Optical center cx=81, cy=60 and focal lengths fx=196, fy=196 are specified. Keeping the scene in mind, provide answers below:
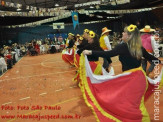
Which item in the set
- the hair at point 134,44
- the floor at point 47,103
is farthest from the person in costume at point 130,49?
the floor at point 47,103

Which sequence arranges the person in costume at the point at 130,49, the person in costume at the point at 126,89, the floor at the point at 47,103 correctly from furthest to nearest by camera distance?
the floor at the point at 47,103 → the person in costume at the point at 130,49 → the person in costume at the point at 126,89

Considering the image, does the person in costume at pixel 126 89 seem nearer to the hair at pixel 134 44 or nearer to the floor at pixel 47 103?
the hair at pixel 134 44

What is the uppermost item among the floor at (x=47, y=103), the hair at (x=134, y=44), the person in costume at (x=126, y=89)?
the hair at (x=134, y=44)

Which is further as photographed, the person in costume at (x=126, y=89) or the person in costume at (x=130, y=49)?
the person in costume at (x=130, y=49)

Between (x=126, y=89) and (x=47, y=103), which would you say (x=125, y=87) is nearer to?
(x=126, y=89)

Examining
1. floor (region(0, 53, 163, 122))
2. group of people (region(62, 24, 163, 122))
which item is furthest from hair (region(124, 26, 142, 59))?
floor (region(0, 53, 163, 122))

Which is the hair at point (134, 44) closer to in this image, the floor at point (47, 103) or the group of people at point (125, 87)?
the group of people at point (125, 87)

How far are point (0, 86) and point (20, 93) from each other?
167cm

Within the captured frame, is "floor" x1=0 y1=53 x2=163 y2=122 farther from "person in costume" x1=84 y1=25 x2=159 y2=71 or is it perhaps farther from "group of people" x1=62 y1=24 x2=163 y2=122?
"person in costume" x1=84 y1=25 x2=159 y2=71

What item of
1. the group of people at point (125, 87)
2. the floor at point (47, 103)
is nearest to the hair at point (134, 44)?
the group of people at point (125, 87)

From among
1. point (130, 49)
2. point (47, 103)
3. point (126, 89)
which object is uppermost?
point (130, 49)

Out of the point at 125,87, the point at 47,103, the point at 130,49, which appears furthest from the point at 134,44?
the point at 47,103

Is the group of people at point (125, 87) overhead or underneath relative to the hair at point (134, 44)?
underneath

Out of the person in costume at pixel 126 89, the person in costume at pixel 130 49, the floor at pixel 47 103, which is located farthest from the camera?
the floor at pixel 47 103
